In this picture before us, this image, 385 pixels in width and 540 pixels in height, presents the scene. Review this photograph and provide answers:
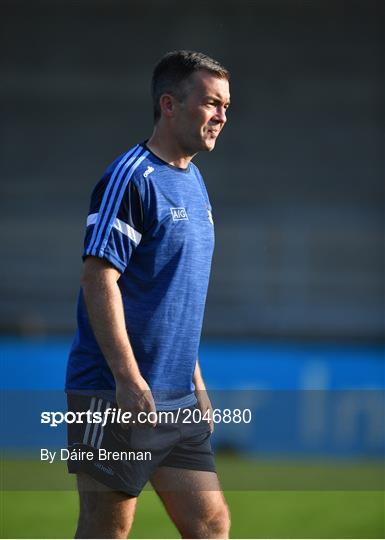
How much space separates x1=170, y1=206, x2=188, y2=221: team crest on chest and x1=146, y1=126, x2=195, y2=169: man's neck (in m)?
0.16

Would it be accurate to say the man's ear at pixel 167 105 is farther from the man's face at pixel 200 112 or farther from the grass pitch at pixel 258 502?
the grass pitch at pixel 258 502

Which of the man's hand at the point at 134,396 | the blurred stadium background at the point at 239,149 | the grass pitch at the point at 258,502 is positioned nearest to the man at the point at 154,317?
the man's hand at the point at 134,396

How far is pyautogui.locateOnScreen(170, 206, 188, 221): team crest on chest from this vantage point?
3.10 meters

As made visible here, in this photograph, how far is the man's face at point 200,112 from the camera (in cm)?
319

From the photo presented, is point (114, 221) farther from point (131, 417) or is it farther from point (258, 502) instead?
point (258, 502)

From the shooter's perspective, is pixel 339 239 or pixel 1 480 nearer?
pixel 1 480

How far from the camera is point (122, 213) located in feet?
9.86

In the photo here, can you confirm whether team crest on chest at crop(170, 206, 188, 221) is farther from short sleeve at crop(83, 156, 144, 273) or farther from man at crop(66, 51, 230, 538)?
short sleeve at crop(83, 156, 144, 273)

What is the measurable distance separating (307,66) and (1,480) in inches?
290

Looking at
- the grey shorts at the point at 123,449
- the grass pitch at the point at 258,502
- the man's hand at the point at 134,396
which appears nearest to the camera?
the man's hand at the point at 134,396

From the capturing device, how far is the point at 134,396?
2.91 metres

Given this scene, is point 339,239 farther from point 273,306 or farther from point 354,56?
point 354,56

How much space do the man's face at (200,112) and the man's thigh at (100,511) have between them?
3.45 feet

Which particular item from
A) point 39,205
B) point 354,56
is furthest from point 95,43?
point 354,56
